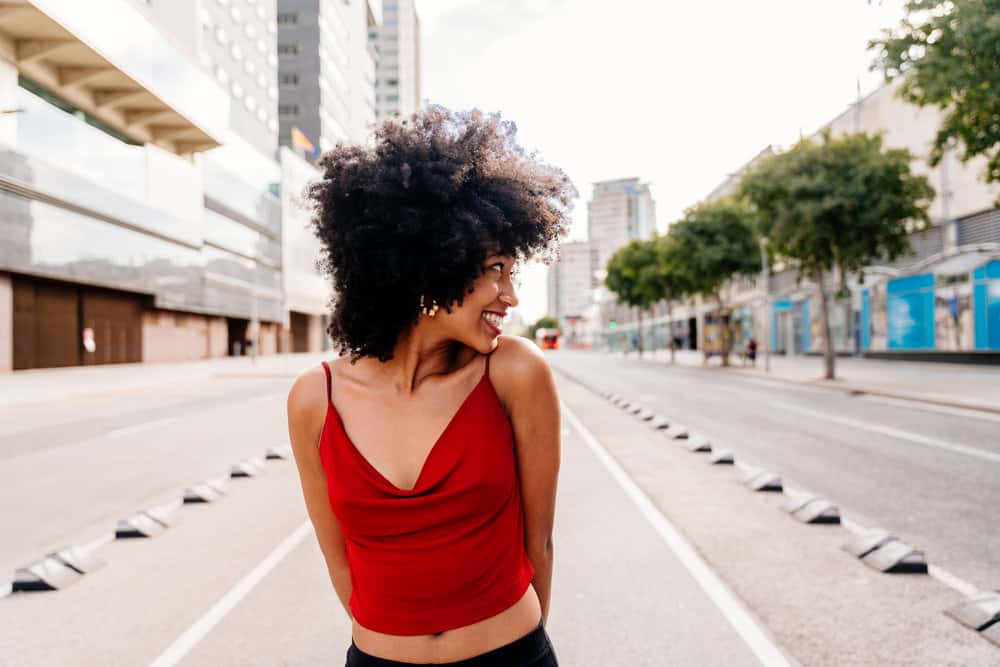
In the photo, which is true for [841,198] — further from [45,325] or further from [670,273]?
[45,325]

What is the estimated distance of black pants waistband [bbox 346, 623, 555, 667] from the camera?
5.05 feet

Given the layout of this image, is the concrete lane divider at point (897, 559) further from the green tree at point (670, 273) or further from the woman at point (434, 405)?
the green tree at point (670, 273)

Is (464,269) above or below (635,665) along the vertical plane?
above

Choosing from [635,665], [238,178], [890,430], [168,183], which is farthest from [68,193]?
[635,665]

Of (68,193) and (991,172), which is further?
(68,193)

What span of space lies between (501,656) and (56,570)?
4728mm

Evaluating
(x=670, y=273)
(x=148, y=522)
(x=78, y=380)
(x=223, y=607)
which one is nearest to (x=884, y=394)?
(x=148, y=522)

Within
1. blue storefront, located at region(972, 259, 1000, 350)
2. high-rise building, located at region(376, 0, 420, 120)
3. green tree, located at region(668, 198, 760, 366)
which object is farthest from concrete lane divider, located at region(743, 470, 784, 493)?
high-rise building, located at region(376, 0, 420, 120)

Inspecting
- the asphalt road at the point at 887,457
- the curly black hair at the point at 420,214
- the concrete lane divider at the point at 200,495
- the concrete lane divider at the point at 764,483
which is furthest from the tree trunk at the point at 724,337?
the curly black hair at the point at 420,214

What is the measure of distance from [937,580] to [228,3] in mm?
58056

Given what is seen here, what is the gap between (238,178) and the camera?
55188mm

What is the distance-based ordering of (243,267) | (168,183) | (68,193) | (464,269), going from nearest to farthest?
1. (464,269)
2. (68,193)
3. (168,183)
4. (243,267)

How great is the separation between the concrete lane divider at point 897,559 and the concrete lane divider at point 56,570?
211 inches

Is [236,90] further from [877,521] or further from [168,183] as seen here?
[877,521]
